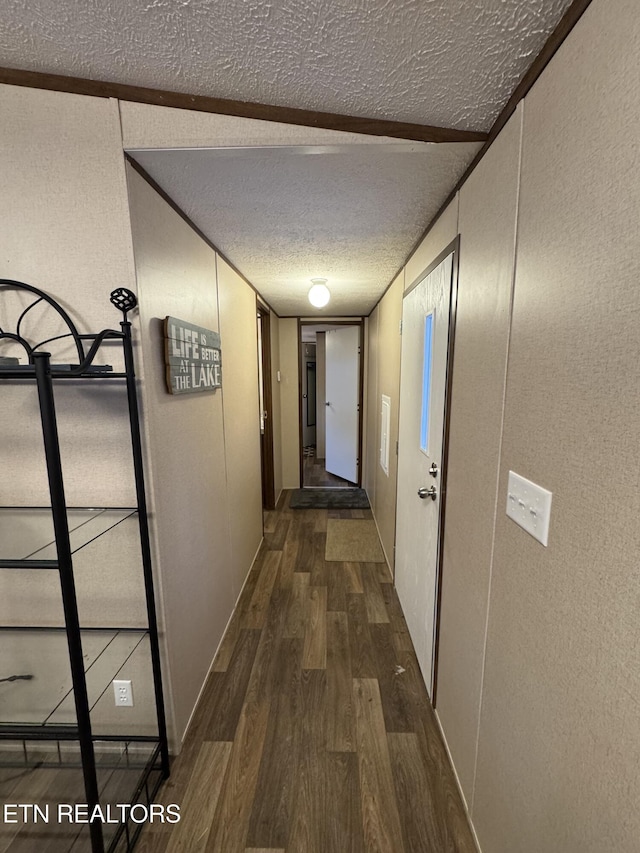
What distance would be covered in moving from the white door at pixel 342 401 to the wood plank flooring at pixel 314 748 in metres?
2.40

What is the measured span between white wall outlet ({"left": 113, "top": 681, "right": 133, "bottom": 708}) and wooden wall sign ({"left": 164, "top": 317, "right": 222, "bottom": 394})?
3.74 feet

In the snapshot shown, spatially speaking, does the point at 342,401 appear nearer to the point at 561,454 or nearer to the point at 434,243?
the point at 434,243

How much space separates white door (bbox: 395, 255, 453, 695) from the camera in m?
1.50

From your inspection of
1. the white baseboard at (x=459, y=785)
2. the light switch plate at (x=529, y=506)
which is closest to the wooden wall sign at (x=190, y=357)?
the light switch plate at (x=529, y=506)

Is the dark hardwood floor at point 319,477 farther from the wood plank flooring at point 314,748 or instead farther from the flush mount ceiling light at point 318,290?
the flush mount ceiling light at point 318,290

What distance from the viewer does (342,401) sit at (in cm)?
455

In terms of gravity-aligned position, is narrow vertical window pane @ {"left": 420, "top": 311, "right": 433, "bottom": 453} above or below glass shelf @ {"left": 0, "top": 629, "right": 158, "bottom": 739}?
above

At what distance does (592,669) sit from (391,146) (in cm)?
142

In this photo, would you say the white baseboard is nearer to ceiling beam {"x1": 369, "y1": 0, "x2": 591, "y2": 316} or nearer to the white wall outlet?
the white wall outlet

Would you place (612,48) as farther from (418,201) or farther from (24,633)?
(24,633)

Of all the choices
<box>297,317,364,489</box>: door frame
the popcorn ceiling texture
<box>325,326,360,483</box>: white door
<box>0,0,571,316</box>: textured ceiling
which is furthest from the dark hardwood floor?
the popcorn ceiling texture

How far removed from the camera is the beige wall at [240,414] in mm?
2098

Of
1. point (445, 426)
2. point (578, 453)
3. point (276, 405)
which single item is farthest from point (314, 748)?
point (276, 405)

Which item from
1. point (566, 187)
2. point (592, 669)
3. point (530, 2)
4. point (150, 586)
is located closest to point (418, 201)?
point (530, 2)
